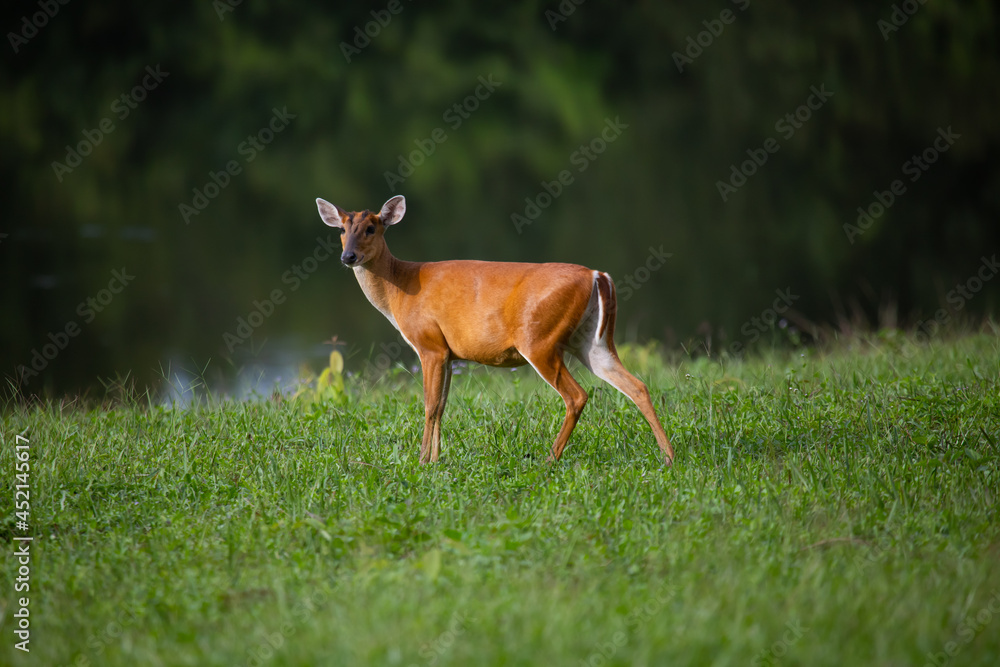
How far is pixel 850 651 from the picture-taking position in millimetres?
3385

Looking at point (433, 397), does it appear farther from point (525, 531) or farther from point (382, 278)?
point (525, 531)

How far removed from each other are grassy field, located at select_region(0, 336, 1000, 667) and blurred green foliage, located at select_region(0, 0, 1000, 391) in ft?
22.3

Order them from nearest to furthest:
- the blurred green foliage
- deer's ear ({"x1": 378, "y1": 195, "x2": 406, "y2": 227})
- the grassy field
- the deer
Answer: the grassy field < the deer < deer's ear ({"x1": 378, "y1": 195, "x2": 406, "y2": 227}) < the blurred green foliage

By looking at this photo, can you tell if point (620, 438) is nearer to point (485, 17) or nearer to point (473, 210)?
point (473, 210)

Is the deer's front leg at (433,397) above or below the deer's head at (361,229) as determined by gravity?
below

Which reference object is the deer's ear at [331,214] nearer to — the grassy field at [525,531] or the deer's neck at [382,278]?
the deer's neck at [382,278]

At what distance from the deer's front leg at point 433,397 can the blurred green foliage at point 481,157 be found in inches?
282

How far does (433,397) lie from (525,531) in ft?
5.19

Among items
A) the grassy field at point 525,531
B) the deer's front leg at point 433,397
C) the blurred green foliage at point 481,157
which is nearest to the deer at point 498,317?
the deer's front leg at point 433,397

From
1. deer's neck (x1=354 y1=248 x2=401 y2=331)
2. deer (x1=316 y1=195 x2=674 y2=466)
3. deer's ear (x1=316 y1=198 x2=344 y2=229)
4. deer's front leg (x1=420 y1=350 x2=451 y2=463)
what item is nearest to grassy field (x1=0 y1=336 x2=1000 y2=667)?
deer's front leg (x1=420 y1=350 x2=451 y2=463)

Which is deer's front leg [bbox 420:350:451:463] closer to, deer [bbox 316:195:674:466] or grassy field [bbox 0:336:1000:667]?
deer [bbox 316:195:674:466]

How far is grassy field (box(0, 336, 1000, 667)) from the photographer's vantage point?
11.6 ft

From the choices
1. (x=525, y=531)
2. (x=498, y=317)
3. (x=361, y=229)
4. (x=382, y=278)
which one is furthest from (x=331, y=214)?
(x=525, y=531)

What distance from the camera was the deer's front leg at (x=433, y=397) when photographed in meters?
5.84
